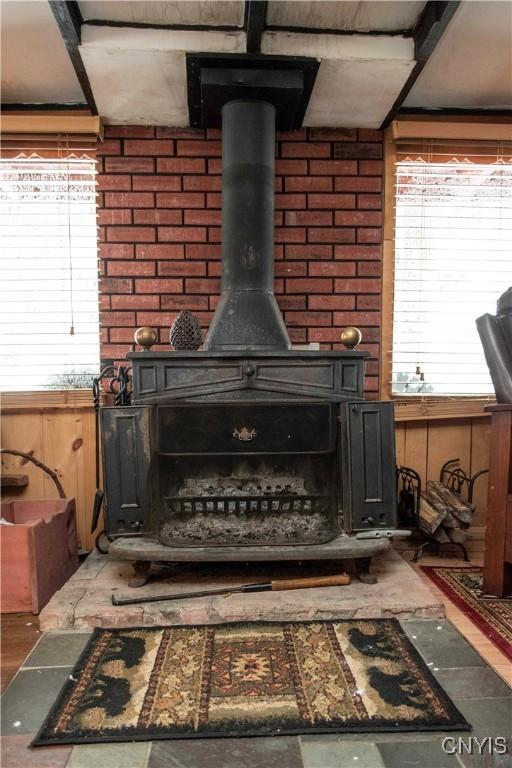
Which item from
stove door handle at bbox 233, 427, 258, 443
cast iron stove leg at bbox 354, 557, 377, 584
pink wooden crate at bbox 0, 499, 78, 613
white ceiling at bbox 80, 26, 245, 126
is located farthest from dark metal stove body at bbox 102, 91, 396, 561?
white ceiling at bbox 80, 26, 245, 126

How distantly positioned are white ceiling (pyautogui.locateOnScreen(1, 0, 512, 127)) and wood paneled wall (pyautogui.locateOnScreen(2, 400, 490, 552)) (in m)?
1.49

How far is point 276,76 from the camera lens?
203 centimetres

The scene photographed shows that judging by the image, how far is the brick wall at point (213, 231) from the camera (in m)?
2.41

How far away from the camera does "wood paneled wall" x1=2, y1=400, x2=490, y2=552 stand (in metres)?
2.41

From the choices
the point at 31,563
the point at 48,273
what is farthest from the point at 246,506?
the point at 48,273

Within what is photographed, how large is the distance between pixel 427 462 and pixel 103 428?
1652 millimetres

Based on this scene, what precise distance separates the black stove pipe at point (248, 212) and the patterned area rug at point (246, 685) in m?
1.12

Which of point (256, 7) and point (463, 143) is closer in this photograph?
point (256, 7)

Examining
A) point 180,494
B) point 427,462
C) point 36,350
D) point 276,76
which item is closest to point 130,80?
point 276,76

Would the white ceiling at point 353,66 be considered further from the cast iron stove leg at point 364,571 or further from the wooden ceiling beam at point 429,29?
the cast iron stove leg at point 364,571

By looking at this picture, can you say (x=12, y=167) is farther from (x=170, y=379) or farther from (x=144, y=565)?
(x=144, y=565)

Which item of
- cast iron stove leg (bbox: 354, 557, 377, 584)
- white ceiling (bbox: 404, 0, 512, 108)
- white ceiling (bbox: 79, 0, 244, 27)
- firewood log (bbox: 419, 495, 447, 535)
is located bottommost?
cast iron stove leg (bbox: 354, 557, 377, 584)

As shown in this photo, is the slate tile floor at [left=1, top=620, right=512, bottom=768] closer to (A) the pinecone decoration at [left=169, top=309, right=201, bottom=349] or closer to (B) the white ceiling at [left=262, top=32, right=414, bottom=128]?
(A) the pinecone decoration at [left=169, top=309, right=201, bottom=349]

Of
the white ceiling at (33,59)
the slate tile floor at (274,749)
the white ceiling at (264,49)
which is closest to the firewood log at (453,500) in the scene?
the slate tile floor at (274,749)
